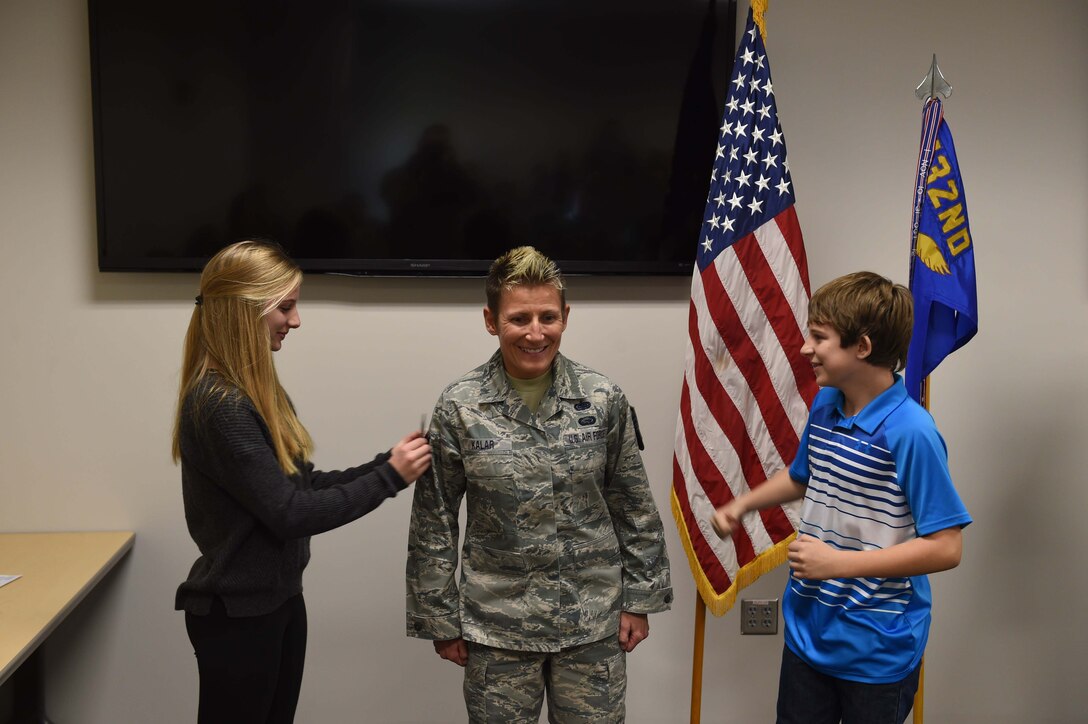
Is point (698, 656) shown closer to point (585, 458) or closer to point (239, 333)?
point (585, 458)

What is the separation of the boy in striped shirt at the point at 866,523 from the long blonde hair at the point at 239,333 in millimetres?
1090

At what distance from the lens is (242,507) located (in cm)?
177

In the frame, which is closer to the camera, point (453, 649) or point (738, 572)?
point (453, 649)

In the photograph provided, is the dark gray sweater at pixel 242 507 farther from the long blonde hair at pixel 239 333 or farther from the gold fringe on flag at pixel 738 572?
the gold fringe on flag at pixel 738 572

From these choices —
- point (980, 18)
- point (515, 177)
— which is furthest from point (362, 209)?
point (980, 18)

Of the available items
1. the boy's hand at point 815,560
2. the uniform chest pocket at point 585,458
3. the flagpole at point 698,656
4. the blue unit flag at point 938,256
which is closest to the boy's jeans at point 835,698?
the boy's hand at point 815,560

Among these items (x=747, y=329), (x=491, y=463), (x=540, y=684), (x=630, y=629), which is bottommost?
(x=540, y=684)

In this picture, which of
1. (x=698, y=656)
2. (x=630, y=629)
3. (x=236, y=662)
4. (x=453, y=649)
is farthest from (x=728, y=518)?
(x=236, y=662)

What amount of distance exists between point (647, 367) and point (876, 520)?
1197 millimetres

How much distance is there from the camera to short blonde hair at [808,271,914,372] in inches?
67.5

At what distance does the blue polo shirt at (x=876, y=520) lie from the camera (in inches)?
64.5

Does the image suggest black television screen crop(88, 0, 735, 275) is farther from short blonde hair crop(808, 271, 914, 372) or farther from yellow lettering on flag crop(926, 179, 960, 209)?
short blonde hair crop(808, 271, 914, 372)

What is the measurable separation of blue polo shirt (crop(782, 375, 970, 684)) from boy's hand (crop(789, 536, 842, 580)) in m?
0.13

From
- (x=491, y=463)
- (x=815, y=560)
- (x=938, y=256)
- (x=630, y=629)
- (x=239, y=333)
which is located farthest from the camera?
Result: (x=938, y=256)
